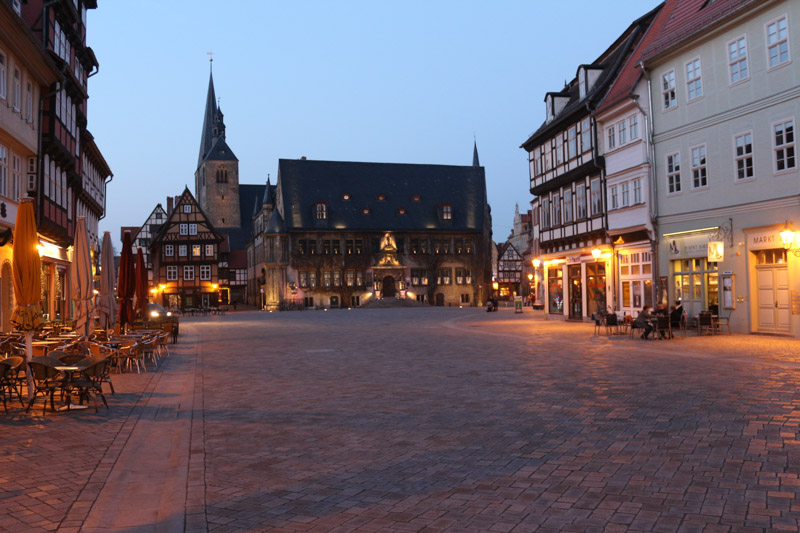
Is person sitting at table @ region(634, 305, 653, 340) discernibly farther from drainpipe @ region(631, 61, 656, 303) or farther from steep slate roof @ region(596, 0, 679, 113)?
steep slate roof @ region(596, 0, 679, 113)

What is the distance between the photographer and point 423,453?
714cm

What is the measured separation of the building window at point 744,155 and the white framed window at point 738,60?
185 centimetres

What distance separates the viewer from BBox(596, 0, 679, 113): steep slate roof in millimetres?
27359

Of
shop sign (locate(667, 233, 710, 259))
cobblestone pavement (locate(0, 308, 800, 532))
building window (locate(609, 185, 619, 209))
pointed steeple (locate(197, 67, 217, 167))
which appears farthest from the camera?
pointed steeple (locate(197, 67, 217, 167))

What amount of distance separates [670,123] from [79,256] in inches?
798

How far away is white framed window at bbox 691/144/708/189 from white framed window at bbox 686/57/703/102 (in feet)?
6.03

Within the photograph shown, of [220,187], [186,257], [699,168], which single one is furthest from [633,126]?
[220,187]

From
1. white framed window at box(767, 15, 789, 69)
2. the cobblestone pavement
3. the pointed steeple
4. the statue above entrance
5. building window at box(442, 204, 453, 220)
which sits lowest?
the cobblestone pavement

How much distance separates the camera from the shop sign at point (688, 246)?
22.9 metres

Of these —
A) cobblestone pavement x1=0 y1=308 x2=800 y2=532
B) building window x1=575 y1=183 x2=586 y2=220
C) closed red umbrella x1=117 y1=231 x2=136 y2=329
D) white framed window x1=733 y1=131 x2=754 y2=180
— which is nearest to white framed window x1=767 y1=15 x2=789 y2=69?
white framed window x1=733 y1=131 x2=754 y2=180

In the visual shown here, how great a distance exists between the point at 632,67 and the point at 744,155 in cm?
838

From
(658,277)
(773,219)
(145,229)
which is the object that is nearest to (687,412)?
(773,219)

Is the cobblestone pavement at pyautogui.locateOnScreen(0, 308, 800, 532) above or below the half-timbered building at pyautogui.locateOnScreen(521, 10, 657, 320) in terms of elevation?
below

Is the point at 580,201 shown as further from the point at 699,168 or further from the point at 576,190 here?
the point at 699,168
